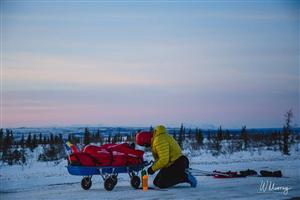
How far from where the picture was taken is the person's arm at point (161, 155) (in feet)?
40.6

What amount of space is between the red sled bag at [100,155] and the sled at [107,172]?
0.13 meters

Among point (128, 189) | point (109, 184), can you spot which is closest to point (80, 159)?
point (109, 184)

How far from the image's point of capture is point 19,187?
13.4 m

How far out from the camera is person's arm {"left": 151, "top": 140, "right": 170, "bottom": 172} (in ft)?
40.6

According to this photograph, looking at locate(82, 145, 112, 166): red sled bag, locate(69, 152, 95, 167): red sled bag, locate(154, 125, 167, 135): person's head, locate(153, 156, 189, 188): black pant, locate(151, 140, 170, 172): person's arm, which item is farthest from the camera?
locate(153, 156, 189, 188): black pant

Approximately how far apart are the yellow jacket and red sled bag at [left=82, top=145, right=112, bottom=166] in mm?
1212

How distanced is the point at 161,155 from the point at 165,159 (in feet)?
0.48

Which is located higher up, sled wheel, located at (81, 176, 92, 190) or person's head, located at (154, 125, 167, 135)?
person's head, located at (154, 125, 167, 135)

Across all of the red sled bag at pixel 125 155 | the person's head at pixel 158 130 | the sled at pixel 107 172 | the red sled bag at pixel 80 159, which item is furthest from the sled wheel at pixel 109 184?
the person's head at pixel 158 130

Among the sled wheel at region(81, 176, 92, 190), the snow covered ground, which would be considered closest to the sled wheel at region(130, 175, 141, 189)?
the snow covered ground

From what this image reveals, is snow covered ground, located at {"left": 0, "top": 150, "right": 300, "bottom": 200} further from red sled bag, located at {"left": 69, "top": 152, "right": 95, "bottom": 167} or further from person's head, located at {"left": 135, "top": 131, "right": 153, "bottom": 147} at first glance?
person's head, located at {"left": 135, "top": 131, "right": 153, "bottom": 147}

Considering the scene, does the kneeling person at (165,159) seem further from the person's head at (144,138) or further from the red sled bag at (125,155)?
the red sled bag at (125,155)

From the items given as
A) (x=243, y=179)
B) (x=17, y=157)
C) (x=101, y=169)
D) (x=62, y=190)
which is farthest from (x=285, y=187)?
(x=17, y=157)

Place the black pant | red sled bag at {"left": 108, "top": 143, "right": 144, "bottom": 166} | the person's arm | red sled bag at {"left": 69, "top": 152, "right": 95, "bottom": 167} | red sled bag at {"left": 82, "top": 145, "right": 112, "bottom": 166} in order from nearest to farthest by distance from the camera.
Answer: red sled bag at {"left": 69, "top": 152, "right": 95, "bottom": 167}, red sled bag at {"left": 82, "top": 145, "right": 112, "bottom": 166}, red sled bag at {"left": 108, "top": 143, "right": 144, "bottom": 166}, the person's arm, the black pant
